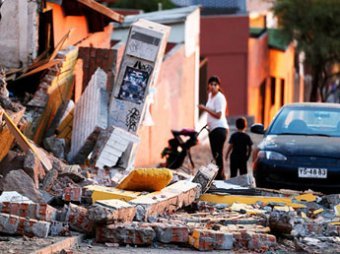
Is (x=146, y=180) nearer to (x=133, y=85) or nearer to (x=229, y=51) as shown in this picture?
(x=133, y=85)

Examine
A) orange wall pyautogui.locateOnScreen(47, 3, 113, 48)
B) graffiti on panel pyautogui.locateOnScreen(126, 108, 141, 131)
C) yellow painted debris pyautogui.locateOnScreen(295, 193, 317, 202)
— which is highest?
orange wall pyautogui.locateOnScreen(47, 3, 113, 48)

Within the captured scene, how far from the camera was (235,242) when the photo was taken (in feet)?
33.0

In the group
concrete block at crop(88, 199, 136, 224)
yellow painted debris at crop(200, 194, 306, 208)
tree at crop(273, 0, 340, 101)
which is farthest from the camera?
tree at crop(273, 0, 340, 101)

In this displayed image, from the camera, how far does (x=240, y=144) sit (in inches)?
658

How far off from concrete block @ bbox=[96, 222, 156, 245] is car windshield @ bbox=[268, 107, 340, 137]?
18.7 feet

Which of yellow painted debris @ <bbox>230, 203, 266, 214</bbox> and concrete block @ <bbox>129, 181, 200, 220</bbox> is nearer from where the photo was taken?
concrete block @ <bbox>129, 181, 200, 220</bbox>

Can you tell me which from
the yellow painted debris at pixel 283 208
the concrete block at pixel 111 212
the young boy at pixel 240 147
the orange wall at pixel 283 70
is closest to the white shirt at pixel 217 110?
the young boy at pixel 240 147

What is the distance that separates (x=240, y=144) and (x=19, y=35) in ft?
12.8

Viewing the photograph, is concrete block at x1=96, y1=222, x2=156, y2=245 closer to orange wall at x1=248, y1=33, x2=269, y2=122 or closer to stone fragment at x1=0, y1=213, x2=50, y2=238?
stone fragment at x1=0, y1=213, x2=50, y2=238

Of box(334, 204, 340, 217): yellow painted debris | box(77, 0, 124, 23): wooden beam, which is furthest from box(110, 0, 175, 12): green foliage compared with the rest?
box(334, 204, 340, 217): yellow painted debris

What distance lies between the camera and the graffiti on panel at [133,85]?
1622 cm

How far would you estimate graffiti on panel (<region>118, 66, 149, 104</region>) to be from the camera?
1622 centimetres

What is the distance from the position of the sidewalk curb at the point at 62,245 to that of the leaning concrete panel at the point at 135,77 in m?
6.11

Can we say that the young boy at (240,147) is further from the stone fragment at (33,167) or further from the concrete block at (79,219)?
the concrete block at (79,219)
